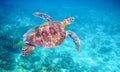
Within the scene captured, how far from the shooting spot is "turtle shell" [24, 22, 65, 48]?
7484 millimetres

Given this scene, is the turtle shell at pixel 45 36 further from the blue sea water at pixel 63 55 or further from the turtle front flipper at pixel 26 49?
the blue sea water at pixel 63 55

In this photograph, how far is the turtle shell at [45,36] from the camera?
24.6 ft

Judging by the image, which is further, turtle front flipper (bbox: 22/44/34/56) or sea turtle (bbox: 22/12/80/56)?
sea turtle (bbox: 22/12/80/56)

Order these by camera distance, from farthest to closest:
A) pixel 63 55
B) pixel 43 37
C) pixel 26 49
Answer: pixel 63 55
pixel 43 37
pixel 26 49

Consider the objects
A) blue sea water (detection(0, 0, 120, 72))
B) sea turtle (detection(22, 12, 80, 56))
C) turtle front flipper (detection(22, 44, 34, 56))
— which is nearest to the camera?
turtle front flipper (detection(22, 44, 34, 56))

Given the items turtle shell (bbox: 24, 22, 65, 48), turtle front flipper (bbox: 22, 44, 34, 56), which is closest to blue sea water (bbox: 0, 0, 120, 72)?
turtle front flipper (bbox: 22, 44, 34, 56)

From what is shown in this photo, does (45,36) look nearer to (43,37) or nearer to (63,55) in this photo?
(43,37)

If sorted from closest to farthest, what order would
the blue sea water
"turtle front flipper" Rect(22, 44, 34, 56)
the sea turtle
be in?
"turtle front flipper" Rect(22, 44, 34, 56)
the sea turtle
the blue sea water

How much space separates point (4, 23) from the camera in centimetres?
1661

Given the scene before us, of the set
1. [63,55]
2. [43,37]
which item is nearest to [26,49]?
[43,37]

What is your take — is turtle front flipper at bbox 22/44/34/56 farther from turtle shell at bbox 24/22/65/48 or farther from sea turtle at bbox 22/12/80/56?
turtle shell at bbox 24/22/65/48

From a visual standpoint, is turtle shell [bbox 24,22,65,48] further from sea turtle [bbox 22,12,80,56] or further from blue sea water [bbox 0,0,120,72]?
blue sea water [bbox 0,0,120,72]

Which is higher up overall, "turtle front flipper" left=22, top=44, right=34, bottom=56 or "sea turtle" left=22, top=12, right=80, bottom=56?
"sea turtle" left=22, top=12, right=80, bottom=56

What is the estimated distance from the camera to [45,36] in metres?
7.65
